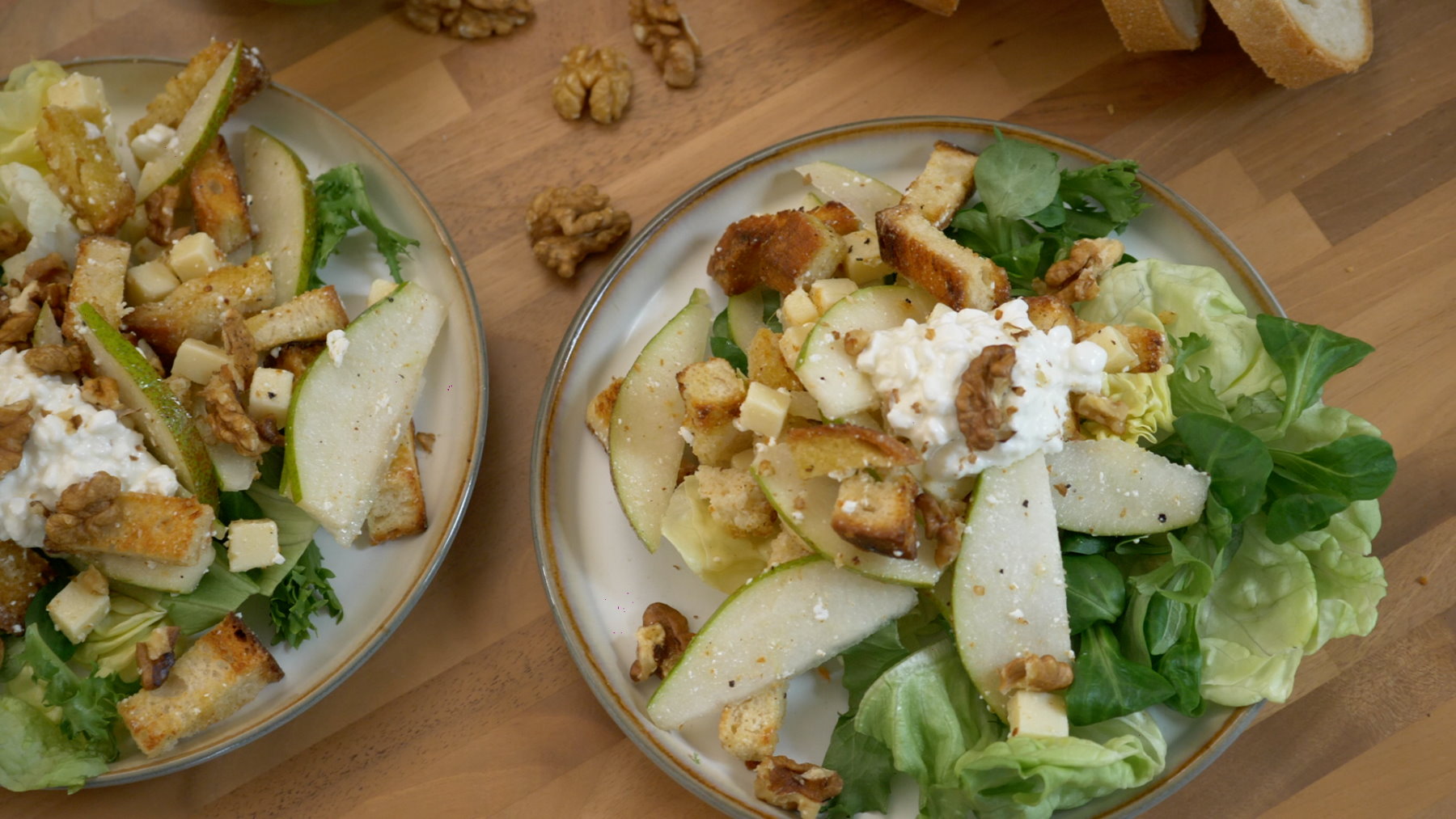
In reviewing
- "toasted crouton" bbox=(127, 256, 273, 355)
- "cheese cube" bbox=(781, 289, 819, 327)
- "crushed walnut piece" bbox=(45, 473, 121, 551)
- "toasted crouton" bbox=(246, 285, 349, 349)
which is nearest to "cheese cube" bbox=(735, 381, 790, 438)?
"cheese cube" bbox=(781, 289, 819, 327)

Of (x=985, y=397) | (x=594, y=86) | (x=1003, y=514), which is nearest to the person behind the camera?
(x=985, y=397)

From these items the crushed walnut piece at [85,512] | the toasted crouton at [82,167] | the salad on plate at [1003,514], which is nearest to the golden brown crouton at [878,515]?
the salad on plate at [1003,514]

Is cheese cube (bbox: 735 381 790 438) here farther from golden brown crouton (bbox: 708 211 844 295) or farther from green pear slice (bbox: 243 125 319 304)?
green pear slice (bbox: 243 125 319 304)

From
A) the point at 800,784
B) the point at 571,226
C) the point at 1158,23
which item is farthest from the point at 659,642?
the point at 1158,23

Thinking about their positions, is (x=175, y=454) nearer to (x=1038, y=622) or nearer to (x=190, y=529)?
(x=190, y=529)

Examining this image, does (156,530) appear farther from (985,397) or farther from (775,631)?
(985,397)

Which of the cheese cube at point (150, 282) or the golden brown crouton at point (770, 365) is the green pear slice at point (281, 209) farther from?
the golden brown crouton at point (770, 365)

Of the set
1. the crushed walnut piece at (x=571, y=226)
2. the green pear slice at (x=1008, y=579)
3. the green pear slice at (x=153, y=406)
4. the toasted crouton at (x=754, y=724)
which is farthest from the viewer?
the crushed walnut piece at (x=571, y=226)
